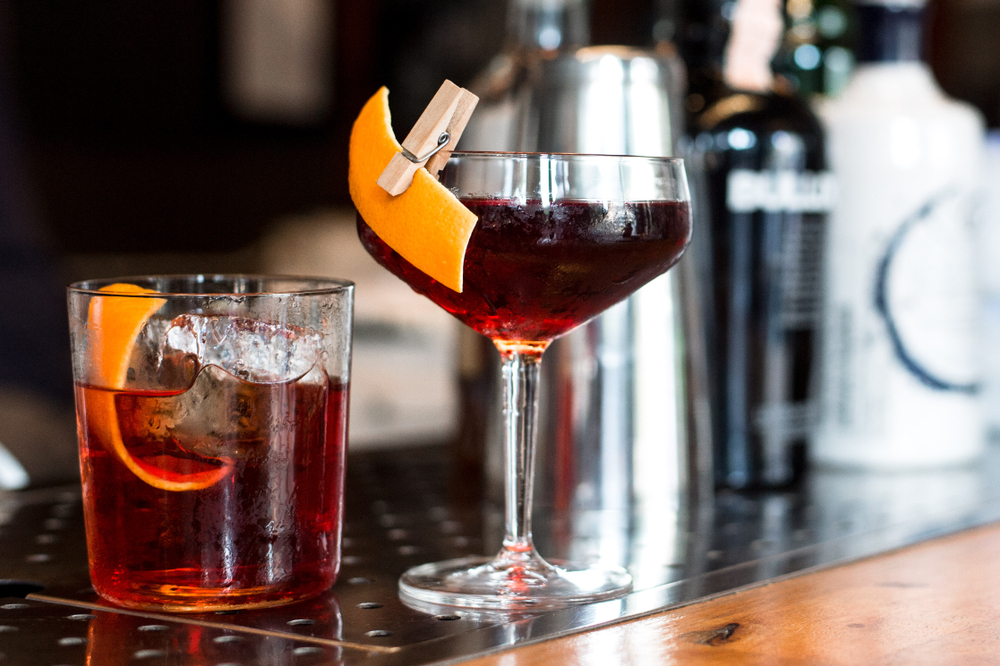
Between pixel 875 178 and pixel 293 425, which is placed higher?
pixel 875 178

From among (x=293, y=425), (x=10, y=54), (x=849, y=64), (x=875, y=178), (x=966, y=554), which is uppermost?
(x=10, y=54)

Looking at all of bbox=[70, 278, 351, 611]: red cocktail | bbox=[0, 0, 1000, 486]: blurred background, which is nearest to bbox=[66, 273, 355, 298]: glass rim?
bbox=[70, 278, 351, 611]: red cocktail

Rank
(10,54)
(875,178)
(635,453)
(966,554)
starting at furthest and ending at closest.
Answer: (10,54) → (875,178) → (635,453) → (966,554)

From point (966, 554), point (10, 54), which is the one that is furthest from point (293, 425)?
point (10, 54)

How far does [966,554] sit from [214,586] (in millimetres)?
448

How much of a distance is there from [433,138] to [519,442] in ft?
0.56

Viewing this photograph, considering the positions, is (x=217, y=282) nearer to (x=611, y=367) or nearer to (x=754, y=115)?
(x=611, y=367)

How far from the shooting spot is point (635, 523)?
2.72 feet

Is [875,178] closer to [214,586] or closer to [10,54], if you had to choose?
[214,586]

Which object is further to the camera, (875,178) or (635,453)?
(875,178)

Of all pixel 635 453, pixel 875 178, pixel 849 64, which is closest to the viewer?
pixel 635 453

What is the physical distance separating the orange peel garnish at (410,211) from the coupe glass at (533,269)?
0.02 m

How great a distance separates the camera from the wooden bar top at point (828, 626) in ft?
1.72

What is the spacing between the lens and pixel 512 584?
2.05ft
